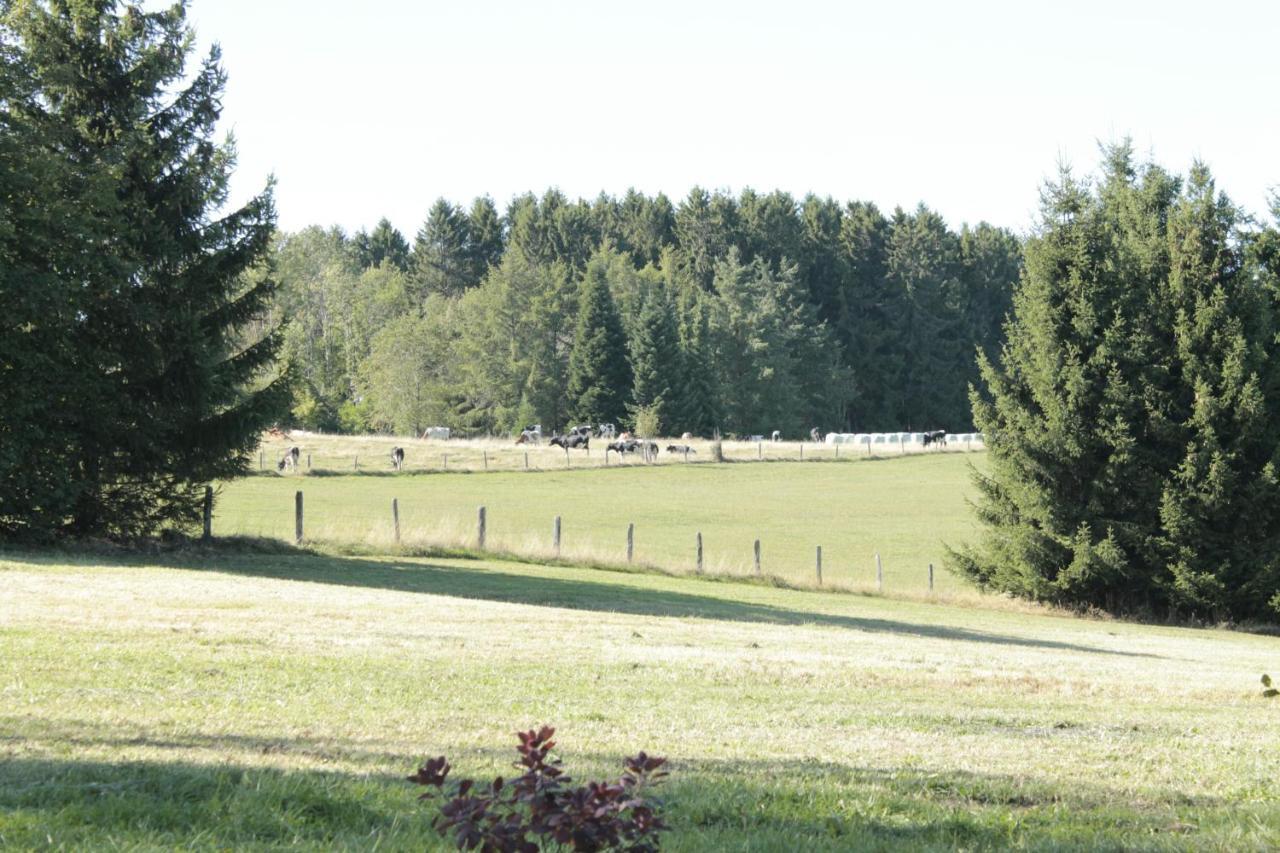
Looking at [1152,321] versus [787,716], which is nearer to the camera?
[787,716]

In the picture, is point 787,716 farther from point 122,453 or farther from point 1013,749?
point 122,453

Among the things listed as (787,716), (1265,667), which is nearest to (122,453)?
(787,716)

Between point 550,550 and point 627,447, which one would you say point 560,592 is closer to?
point 550,550

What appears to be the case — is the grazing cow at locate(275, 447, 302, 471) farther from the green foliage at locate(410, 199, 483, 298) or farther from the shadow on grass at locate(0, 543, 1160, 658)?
the green foliage at locate(410, 199, 483, 298)

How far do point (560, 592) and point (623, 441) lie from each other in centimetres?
5514

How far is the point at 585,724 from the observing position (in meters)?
8.84

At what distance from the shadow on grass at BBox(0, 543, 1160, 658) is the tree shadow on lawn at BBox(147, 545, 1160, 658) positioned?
0.06 feet

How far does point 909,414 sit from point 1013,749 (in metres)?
113

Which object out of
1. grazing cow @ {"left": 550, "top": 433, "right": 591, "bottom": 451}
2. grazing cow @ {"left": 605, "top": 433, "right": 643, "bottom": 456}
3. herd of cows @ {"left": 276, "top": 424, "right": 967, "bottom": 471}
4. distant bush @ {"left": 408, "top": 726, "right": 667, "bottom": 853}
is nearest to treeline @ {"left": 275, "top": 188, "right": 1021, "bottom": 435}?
herd of cows @ {"left": 276, "top": 424, "right": 967, "bottom": 471}

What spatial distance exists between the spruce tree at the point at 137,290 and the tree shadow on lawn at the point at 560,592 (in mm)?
Result: 2534

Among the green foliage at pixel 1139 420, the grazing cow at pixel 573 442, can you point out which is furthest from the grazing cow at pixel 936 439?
the green foliage at pixel 1139 420

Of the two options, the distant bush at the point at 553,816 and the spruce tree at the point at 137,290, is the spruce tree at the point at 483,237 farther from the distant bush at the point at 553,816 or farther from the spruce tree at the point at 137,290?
the distant bush at the point at 553,816

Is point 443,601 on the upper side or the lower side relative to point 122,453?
lower

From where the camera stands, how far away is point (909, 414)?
119375 mm
